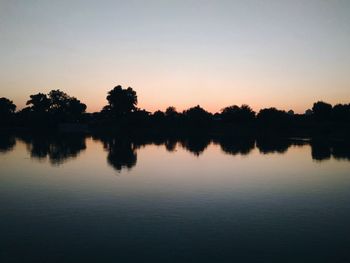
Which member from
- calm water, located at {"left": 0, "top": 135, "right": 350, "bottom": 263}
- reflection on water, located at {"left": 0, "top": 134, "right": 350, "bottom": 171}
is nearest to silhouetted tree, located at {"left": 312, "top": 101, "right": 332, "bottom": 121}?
reflection on water, located at {"left": 0, "top": 134, "right": 350, "bottom": 171}

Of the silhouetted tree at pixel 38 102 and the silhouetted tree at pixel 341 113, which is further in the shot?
the silhouetted tree at pixel 38 102

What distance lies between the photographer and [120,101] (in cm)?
15550

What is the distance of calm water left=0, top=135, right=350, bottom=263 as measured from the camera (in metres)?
13.8

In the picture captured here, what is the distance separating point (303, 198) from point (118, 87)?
143 metres

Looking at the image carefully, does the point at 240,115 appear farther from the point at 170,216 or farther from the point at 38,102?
the point at 170,216

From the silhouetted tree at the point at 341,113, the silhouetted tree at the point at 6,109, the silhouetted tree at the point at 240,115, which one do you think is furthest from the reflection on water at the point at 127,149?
the silhouetted tree at the point at 6,109

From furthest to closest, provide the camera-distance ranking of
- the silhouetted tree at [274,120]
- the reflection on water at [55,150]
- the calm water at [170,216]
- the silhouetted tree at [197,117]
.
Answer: the silhouetted tree at [197,117], the silhouetted tree at [274,120], the reflection on water at [55,150], the calm water at [170,216]

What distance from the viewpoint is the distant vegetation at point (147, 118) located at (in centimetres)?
13800

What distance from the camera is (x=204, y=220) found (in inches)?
716

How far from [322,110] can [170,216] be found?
151m

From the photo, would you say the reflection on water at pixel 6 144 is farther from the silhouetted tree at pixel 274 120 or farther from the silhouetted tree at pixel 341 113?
the silhouetted tree at pixel 341 113

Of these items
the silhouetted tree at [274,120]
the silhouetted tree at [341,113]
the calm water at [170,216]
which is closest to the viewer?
the calm water at [170,216]

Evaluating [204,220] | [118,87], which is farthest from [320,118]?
[204,220]

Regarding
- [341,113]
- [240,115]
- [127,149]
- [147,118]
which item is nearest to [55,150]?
[127,149]
